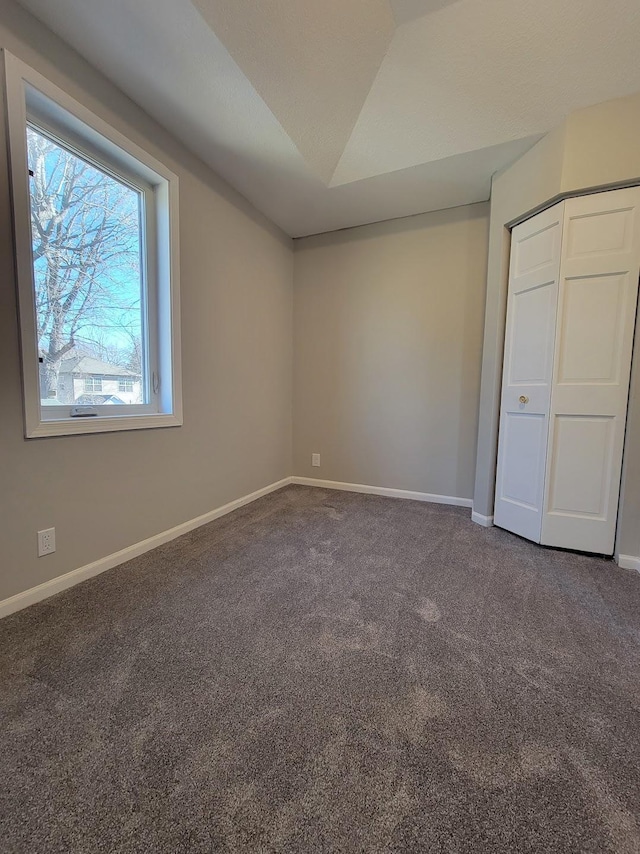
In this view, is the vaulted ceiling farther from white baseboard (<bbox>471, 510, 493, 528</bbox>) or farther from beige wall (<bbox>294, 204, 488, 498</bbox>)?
white baseboard (<bbox>471, 510, 493, 528</bbox>)

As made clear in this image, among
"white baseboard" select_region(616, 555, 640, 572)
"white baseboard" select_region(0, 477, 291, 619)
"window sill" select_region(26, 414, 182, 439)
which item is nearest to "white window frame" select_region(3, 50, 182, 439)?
"window sill" select_region(26, 414, 182, 439)

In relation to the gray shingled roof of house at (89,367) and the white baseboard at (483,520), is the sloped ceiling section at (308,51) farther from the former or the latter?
the white baseboard at (483,520)

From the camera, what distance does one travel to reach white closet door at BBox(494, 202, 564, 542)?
212 centimetres

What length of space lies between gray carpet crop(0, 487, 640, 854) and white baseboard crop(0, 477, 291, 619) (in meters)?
0.06

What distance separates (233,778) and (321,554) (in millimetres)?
1257

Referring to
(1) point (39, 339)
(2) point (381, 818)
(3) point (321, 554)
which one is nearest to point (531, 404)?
(3) point (321, 554)

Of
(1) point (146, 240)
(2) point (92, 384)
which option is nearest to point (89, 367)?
(2) point (92, 384)

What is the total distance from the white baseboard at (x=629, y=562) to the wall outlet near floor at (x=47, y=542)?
3.11 m

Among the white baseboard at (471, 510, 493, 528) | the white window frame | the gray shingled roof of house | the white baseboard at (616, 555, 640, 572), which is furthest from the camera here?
the white baseboard at (471, 510, 493, 528)

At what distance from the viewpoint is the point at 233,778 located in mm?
832

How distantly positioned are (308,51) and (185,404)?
200 cm

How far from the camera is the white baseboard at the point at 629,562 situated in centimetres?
197

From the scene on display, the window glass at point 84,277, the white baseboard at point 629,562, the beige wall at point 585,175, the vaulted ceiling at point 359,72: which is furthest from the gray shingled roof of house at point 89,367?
the white baseboard at point 629,562

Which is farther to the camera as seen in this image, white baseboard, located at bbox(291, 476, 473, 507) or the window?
white baseboard, located at bbox(291, 476, 473, 507)
